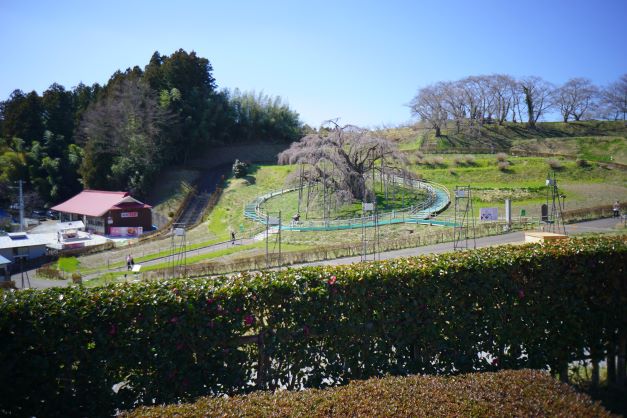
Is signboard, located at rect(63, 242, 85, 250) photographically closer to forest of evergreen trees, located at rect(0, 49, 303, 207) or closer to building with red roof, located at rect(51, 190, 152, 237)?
building with red roof, located at rect(51, 190, 152, 237)

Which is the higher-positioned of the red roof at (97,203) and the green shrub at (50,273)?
the red roof at (97,203)

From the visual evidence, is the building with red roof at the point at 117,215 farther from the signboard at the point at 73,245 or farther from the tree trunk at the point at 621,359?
the tree trunk at the point at 621,359

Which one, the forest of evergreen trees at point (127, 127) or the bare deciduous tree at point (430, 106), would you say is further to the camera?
the bare deciduous tree at point (430, 106)

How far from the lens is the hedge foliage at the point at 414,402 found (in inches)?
198

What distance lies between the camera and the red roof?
43.4 meters

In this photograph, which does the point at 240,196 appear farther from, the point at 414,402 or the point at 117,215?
the point at 414,402

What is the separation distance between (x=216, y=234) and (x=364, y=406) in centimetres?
3327

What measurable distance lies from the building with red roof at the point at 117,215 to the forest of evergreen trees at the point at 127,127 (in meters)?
5.62

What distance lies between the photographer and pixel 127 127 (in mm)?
53125

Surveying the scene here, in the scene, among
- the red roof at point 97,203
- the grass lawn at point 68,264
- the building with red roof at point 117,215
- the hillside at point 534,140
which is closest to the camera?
the grass lawn at point 68,264

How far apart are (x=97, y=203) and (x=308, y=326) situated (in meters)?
44.5

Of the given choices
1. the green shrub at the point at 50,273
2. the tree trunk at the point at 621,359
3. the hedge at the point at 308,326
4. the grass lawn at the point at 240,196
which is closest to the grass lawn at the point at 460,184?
the grass lawn at the point at 240,196

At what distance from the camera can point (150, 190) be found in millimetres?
51406

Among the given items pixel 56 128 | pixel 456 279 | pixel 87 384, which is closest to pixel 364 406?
pixel 456 279
